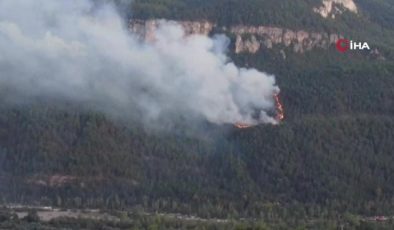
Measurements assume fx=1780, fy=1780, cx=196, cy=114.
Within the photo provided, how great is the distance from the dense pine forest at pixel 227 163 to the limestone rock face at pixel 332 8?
16846mm

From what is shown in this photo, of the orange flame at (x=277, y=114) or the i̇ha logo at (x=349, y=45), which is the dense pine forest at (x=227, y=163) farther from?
the i̇ha logo at (x=349, y=45)

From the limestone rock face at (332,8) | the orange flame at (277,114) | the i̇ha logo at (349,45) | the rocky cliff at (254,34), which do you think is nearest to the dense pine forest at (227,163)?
the orange flame at (277,114)

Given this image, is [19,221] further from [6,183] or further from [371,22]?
[371,22]

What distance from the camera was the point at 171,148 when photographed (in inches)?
5192

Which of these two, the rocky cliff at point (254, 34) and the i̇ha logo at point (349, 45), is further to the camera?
the i̇ha logo at point (349, 45)

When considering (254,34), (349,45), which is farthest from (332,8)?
(254,34)

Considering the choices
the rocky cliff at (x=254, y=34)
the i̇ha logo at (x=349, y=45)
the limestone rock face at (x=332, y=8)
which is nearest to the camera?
the rocky cliff at (x=254, y=34)

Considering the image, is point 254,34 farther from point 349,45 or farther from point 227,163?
point 227,163

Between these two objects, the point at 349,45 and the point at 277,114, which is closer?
the point at 277,114

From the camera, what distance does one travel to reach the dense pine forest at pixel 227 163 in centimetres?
12256

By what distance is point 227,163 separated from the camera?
13112 cm

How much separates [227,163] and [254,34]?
2533 cm

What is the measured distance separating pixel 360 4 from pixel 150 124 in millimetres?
44380

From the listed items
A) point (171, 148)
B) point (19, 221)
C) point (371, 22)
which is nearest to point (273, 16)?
point (371, 22)
